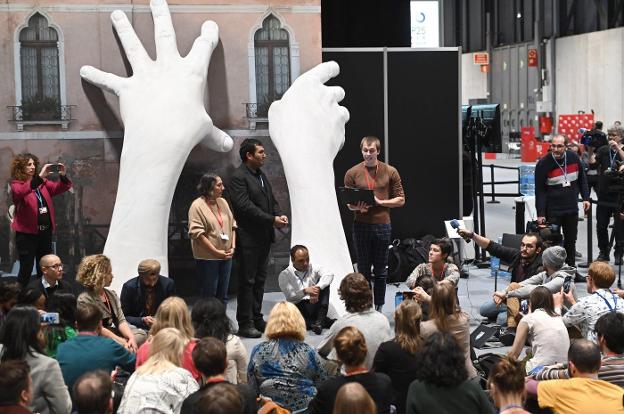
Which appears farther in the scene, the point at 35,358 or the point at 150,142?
the point at 150,142

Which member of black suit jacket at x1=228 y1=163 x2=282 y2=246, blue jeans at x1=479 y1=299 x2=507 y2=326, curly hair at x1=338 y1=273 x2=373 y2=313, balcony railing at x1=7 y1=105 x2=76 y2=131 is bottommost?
blue jeans at x1=479 y1=299 x2=507 y2=326

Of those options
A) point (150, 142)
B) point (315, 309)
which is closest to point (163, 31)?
point (150, 142)

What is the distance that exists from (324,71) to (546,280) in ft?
9.37

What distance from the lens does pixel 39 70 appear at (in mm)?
8570

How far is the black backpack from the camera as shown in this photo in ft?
32.6

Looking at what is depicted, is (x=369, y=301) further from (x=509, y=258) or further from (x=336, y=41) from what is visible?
(x=336, y=41)

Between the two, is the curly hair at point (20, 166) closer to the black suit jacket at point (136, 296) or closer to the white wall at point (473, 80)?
the black suit jacket at point (136, 296)

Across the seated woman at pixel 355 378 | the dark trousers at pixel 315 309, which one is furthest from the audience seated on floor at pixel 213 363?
the dark trousers at pixel 315 309

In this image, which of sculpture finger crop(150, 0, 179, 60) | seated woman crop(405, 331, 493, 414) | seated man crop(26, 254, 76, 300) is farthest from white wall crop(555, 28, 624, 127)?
seated woman crop(405, 331, 493, 414)

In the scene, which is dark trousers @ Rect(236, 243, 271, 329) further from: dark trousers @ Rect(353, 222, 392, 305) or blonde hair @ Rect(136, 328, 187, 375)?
blonde hair @ Rect(136, 328, 187, 375)

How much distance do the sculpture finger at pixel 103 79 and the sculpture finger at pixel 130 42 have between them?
0.56 ft

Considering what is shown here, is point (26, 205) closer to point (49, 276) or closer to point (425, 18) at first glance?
point (49, 276)

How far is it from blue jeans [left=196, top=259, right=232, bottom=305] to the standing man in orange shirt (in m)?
1.10

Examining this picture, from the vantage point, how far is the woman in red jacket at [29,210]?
7.67 meters
